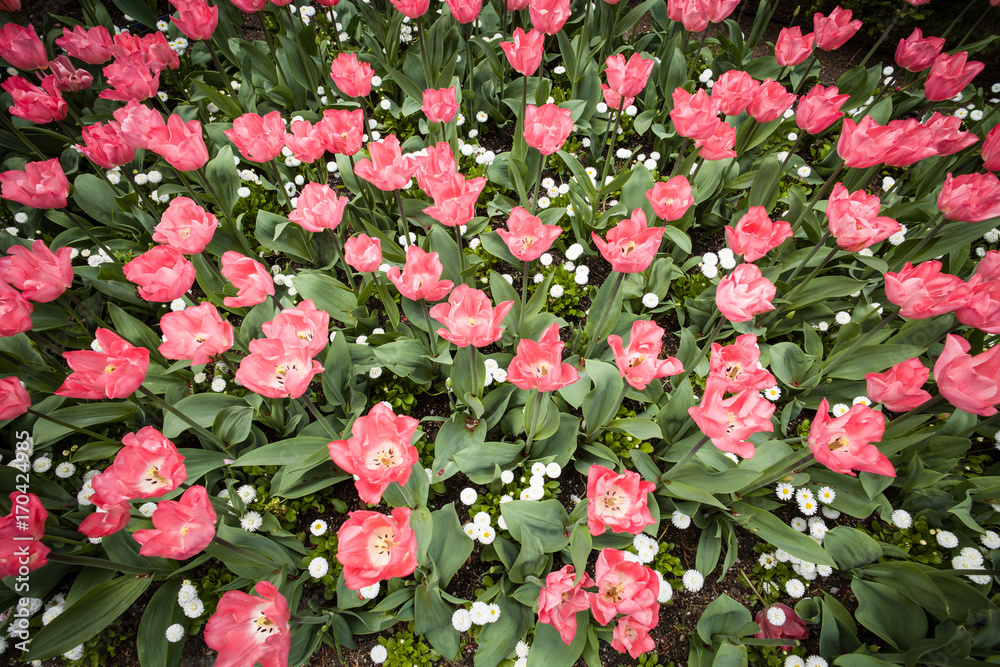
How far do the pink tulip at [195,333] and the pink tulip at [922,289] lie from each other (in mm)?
2675

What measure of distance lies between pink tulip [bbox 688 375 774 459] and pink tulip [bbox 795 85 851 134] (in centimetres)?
176

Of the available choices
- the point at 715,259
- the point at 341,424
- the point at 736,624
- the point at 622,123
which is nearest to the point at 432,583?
the point at 341,424

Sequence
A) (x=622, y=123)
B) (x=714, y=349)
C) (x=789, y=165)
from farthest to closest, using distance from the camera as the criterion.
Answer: (x=622, y=123)
(x=789, y=165)
(x=714, y=349)

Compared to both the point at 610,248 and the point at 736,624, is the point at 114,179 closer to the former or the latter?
the point at 610,248

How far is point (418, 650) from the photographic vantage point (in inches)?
81.4

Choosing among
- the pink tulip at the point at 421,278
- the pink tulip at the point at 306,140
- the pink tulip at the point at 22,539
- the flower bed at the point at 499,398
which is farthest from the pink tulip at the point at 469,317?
the pink tulip at the point at 22,539

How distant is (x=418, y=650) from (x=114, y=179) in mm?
3639

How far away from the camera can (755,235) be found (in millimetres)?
2141

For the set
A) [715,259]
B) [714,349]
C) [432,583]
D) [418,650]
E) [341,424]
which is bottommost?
[418,650]

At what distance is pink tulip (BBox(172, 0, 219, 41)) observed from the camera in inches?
110

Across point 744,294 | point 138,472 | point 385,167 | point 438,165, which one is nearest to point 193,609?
point 138,472

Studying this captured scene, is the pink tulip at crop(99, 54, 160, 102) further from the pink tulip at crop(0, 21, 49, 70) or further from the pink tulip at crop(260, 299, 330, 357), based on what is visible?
the pink tulip at crop(260, 299, 330, 357)

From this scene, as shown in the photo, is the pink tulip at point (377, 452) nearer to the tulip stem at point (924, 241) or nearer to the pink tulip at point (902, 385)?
the pink tulip at point (902, 385)

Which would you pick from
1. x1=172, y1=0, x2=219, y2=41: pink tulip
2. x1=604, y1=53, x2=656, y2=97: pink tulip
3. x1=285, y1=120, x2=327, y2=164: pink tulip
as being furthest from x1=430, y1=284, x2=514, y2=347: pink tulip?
x1=172, y1=0, x2=219, y2=41: pink tulip
